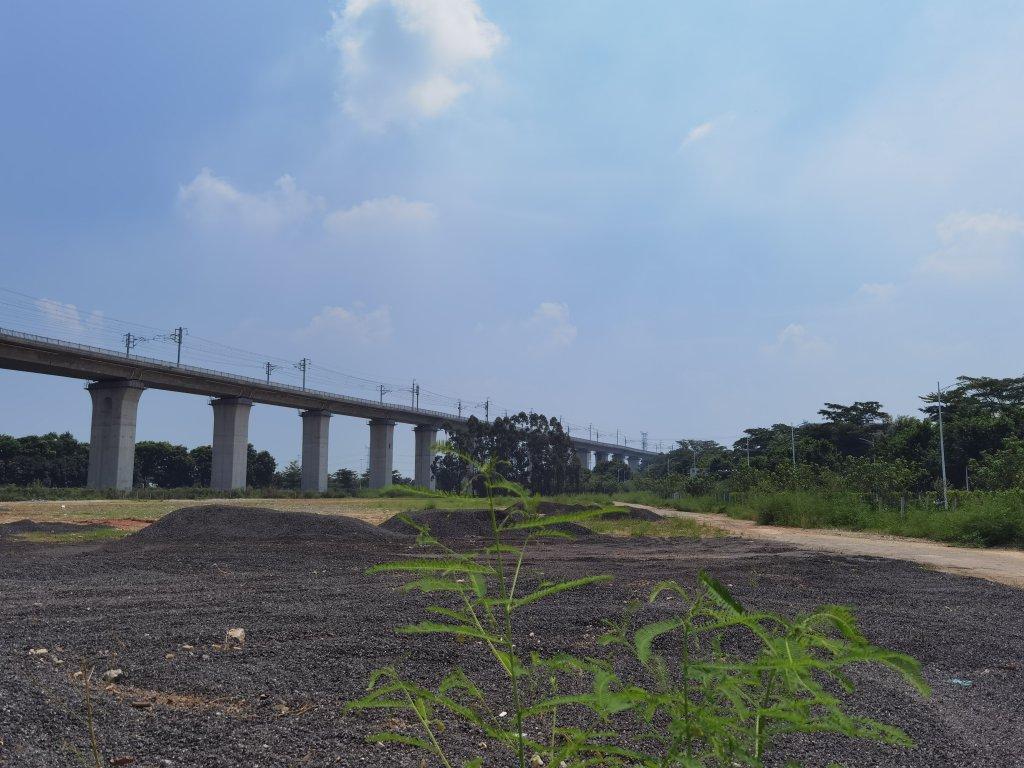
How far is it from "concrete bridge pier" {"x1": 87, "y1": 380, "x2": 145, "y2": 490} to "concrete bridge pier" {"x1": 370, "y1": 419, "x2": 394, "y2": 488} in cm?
2372

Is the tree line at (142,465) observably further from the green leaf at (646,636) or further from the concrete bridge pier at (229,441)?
the green leaf at (646,636)

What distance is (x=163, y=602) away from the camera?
6715mm

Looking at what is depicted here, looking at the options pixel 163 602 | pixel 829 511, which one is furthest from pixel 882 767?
pixel 829 511

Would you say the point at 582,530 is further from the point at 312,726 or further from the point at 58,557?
the point at 312,726

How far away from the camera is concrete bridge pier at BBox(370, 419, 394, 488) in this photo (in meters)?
66.4

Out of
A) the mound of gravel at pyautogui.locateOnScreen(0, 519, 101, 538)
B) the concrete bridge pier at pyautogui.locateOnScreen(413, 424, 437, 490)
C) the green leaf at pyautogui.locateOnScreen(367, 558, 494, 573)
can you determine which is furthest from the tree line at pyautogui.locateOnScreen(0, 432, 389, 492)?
the green leaf at pyautogui.locateOnScreen(367, 558, 494, 573)

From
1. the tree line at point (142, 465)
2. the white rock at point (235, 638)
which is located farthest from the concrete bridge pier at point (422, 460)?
the white rock at point (235, 638)

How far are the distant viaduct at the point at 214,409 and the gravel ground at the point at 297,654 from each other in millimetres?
36858

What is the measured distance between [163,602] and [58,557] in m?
5.92

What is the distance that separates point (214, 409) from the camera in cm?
5269

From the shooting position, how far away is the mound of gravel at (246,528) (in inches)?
606

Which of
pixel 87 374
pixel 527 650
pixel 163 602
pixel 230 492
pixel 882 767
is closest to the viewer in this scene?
pixel 882 767

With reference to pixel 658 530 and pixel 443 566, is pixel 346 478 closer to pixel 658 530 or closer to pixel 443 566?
pixel 658 530

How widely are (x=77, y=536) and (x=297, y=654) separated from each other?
14.7m
